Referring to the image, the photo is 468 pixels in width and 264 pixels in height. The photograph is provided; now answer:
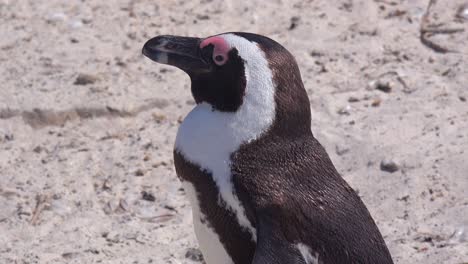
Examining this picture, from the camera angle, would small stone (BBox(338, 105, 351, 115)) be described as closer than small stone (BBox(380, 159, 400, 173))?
No

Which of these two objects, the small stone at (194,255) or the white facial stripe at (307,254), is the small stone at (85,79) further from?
the white facial stripe at (307,254)

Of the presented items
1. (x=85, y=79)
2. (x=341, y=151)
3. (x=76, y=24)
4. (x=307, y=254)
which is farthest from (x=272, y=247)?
(x=76, y=24)

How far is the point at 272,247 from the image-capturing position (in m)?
2.57

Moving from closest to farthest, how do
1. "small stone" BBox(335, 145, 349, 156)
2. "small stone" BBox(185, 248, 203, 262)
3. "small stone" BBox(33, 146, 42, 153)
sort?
"small stone" BBox(185, 248, 203, 262) < "small stone" BBox(335, 145, 349, 156) < "small stone" BBox(33, 146, 42, 153)

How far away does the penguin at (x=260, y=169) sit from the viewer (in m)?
2.64

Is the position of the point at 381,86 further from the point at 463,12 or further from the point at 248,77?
the point at 248,77

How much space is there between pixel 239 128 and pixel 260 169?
112 mm

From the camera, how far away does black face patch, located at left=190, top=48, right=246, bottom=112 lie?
107 inches

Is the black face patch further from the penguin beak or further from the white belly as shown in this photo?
the white belly

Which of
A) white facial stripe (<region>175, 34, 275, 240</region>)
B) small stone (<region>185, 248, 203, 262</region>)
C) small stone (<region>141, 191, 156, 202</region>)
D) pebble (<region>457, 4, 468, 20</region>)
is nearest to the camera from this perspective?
white facial stripe (<region>175, 34, 275, 240</region>)

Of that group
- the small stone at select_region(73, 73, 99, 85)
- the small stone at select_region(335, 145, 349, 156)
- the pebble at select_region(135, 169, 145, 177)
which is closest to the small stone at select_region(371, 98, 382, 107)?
the small stone at select_region(335, 145, 349, 156)

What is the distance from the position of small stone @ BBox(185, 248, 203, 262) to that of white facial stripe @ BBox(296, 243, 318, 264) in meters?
0.96

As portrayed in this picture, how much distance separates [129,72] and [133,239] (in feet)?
3.75

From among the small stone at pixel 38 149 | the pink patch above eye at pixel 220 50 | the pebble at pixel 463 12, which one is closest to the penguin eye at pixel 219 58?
the pink patch above eye at pixel 220 50
